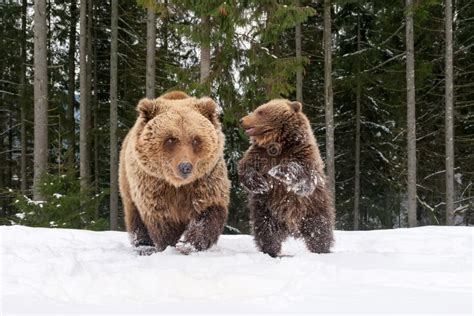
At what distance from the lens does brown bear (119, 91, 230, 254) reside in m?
4.00

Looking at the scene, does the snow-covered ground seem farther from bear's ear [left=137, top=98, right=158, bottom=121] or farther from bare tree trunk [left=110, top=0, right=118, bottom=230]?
bare tree trunk [left=110, top=0, right=118, bottom=230]

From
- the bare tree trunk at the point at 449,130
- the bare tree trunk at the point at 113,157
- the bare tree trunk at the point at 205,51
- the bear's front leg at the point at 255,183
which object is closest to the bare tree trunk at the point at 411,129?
the bare tree trunk at the point at 449,130

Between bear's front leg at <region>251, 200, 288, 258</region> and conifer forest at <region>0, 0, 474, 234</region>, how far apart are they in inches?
257

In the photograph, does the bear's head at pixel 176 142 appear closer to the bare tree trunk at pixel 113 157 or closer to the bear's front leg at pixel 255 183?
the bear's front leg at pixel 255 183

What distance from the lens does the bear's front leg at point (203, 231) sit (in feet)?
13.7

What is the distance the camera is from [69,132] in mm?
17594

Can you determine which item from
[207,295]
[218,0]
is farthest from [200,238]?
[218,0]

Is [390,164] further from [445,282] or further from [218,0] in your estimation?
[445,282]

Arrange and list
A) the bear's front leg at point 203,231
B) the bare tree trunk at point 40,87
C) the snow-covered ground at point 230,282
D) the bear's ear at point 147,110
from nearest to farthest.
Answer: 1. the snow-covered ground at point 230,282
2. the bear's front leg at point 203,231
3. the bear's ear at point 147,110
4. the bare tree trunk at point 40,87

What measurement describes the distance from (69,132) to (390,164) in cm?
1247

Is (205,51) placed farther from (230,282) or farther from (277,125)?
(230,282)

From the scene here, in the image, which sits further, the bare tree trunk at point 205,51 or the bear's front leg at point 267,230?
the bare tree trunk at point 205,51

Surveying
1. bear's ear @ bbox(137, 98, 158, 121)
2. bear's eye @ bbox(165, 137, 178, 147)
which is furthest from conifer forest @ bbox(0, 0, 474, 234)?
bear's eye @ bbox(165, 137, 178, 147)

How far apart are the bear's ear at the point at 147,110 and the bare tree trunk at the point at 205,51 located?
5.10 meters
